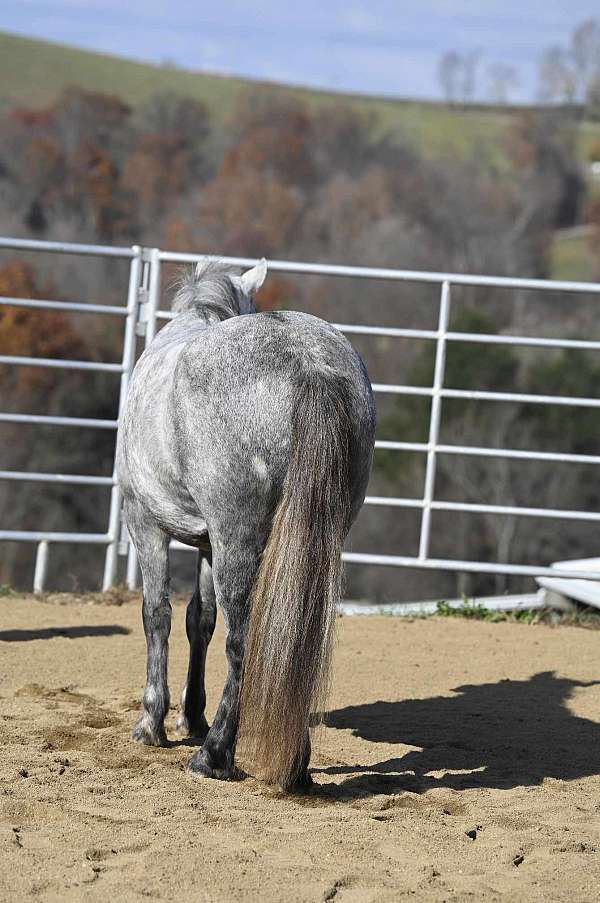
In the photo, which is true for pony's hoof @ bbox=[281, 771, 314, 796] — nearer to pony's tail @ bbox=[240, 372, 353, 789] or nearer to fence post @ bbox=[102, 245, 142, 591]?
pony's tail @ bbox=[240, 372, 353, 789]

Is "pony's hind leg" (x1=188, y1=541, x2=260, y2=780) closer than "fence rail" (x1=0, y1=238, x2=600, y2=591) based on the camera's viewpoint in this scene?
Yes

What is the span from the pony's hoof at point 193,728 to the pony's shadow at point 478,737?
538 millimetres

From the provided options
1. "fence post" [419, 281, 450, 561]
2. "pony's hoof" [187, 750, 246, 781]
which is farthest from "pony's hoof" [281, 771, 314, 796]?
"fence post" [419, 281, 450, 561]

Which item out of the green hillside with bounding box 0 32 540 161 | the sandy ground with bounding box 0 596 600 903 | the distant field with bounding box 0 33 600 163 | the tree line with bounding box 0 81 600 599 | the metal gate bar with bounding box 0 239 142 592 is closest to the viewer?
the sandy ground with bounding box 0 596 600 903

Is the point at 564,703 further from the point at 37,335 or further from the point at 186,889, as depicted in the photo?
the point at 37,335

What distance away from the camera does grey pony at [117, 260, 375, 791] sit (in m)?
3.33

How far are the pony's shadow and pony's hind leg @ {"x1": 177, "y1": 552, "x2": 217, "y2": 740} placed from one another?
57 cm

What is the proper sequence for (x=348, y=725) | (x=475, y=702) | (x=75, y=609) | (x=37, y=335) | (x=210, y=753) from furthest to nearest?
(x=37, y=335), (x=75, y=609), (x=475, y=702), (x=348, y=725), (x=210, y=753)

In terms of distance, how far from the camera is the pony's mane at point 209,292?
13.9ft

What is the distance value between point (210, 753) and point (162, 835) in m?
0.55

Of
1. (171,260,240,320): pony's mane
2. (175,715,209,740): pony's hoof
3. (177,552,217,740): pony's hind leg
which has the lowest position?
(175,715,209,740): pony's hoof

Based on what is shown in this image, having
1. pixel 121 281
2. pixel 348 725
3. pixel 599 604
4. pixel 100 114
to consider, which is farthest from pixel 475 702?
pixel 100 114

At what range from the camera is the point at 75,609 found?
6.23 metres

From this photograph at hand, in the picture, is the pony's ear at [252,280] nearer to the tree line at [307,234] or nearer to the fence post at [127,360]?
the fence post at [127,360]
